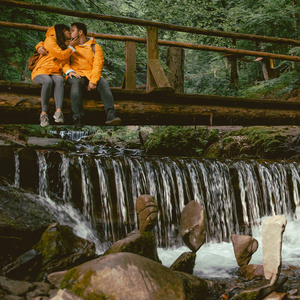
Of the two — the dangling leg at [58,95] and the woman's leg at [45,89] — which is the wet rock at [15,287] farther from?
the woman's leg at [45,89]

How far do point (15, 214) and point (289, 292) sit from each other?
359 cm

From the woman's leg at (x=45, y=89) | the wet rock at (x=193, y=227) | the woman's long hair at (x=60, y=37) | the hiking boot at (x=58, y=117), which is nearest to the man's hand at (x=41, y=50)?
the woman's long hair at (x=60, y=37)

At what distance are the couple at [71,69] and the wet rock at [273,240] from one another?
10.1 feet

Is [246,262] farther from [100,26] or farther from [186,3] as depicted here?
[186,3]

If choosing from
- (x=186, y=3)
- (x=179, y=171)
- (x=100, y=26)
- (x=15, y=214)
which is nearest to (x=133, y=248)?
(x=15, y=214)

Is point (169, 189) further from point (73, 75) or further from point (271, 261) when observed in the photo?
point (271, 261)

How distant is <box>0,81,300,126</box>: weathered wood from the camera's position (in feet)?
19.0

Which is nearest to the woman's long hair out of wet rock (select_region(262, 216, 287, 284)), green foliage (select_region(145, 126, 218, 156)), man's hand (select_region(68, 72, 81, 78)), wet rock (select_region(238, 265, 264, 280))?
man's hand (select_region(68, 72, 81, 78))

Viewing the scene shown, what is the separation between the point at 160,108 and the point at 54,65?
2158 mm

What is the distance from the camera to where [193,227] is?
5043 mm

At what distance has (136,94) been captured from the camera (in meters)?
6.38

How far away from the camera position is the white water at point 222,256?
4.96m

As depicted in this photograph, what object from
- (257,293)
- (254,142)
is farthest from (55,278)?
(254,142)

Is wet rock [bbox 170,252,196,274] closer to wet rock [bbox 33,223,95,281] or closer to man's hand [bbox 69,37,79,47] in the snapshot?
wet rock [bbox 33,223,95,281]
